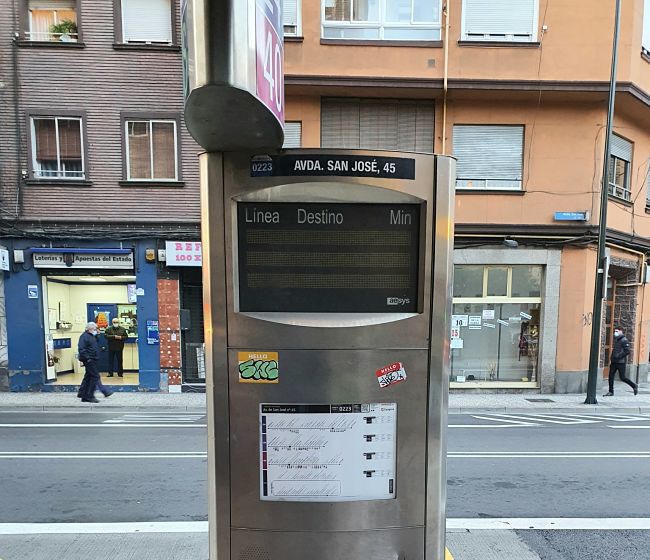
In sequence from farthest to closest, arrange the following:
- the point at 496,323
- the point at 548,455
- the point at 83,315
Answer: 1. the point at 83,315
2. the point at 496,323
3. the point at 548,455

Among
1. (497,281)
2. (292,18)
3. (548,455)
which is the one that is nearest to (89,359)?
(548,455)

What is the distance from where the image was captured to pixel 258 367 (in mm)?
1762

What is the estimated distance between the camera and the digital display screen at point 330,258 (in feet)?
5.77

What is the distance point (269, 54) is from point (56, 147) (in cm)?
1193

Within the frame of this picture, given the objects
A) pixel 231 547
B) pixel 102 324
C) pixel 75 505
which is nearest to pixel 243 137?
pixel 231 547

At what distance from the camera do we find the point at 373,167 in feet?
5.53

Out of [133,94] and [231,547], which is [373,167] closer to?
[231,547]

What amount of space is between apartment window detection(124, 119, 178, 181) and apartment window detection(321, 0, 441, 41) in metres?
4.73

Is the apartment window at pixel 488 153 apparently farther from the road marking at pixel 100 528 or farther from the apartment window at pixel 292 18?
the road marking at pixel 100 528

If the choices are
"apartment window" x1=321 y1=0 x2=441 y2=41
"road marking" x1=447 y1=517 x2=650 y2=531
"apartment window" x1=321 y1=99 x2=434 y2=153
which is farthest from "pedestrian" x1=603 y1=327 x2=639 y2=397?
"apartment window" x1=321 y1=0 x2=441 y2=41

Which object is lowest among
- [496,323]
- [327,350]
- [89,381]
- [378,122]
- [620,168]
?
[89,381]

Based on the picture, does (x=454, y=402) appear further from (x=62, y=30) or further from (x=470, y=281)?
(x=62, y=30)

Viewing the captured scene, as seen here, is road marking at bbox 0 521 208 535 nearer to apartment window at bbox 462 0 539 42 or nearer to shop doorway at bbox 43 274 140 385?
shop doorway at bbox 43 274 140 385

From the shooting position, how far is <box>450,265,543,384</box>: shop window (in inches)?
461
